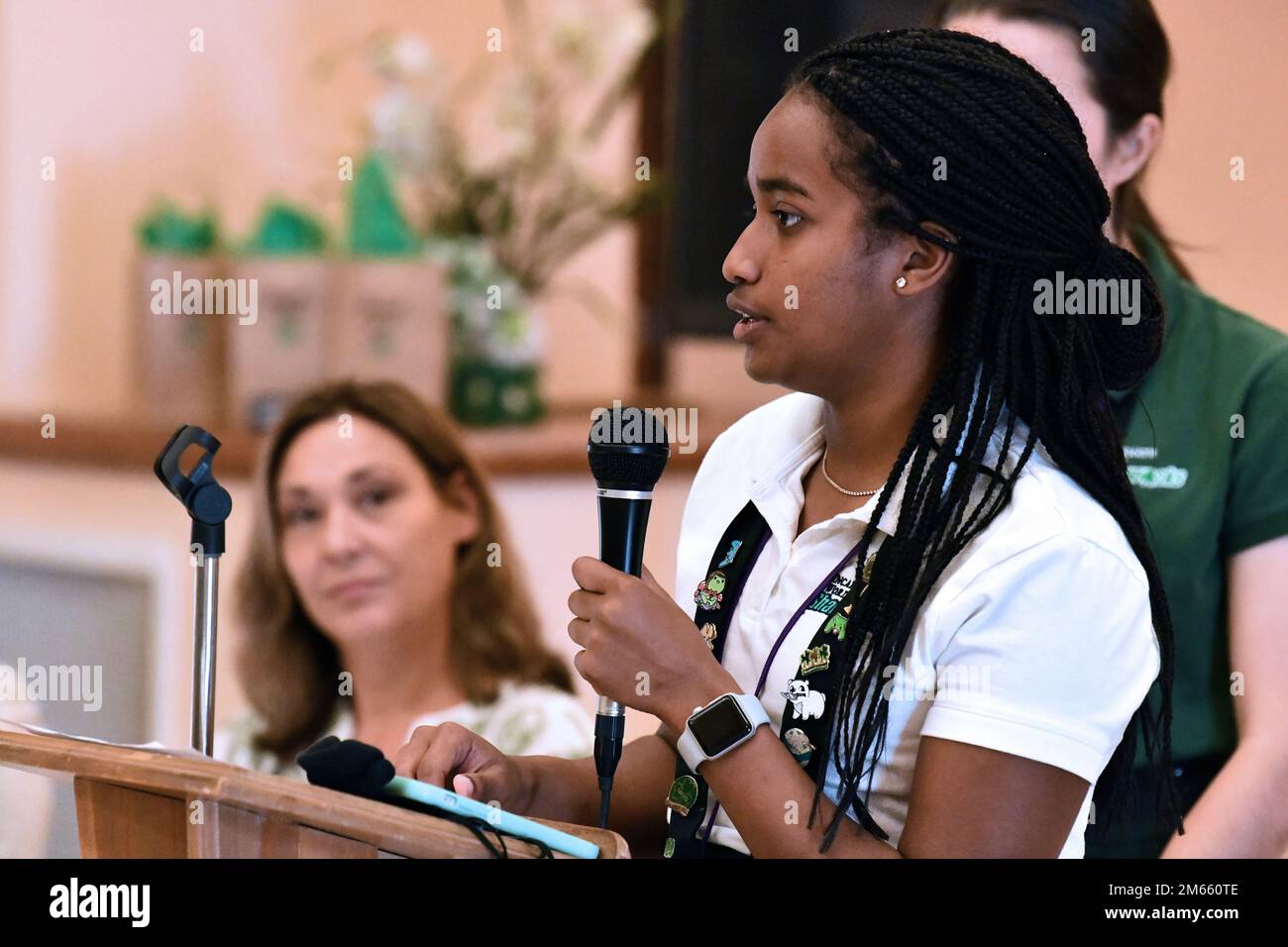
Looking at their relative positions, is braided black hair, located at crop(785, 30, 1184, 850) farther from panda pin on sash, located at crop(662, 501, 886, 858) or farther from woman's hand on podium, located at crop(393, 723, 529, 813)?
woman's hand on podium, located at crop(393, 723, 529, 813)

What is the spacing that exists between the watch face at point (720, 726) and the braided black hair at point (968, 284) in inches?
2.9

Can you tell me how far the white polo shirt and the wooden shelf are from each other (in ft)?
5.13

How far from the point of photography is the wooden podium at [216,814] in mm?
935

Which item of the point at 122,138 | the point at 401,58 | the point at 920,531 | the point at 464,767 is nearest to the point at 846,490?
the point at 920,531

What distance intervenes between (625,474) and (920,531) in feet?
0.74

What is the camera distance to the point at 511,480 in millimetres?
3098

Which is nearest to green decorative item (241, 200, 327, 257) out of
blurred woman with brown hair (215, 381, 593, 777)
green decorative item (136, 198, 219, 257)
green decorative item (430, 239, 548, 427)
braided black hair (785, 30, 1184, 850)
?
green decorative item (136, 198, 219, 257)

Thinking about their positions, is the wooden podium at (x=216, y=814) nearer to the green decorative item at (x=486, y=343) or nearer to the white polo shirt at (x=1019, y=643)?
the white polo shirt at (x=1019, y=643)

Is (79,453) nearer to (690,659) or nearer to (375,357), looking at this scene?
(375,357)

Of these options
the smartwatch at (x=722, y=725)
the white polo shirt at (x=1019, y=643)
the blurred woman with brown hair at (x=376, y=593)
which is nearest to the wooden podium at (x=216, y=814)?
the smartwatch at (x=722, y=725)

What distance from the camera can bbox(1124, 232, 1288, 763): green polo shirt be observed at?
5.14ft

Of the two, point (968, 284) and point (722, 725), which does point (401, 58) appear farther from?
point (722, 725)

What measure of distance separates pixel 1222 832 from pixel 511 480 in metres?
1.85
